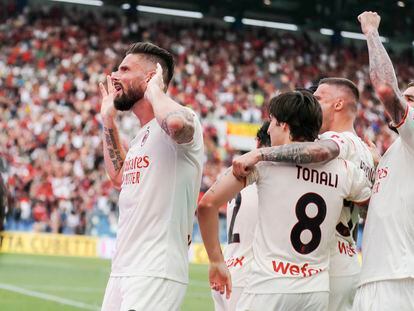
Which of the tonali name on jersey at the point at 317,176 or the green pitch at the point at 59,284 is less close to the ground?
the tonali name on jersey at the point at 317,176

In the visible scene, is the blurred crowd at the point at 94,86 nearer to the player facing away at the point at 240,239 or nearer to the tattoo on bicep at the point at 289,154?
the player facing away at the point at 240,239

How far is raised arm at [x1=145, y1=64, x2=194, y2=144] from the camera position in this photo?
4.63 meters

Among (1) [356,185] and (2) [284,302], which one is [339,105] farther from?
(2) [284,302]

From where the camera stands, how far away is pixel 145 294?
15.5ft

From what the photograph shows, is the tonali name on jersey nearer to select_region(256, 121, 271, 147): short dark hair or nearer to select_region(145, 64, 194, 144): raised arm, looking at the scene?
select_region(145, 64, 194, 144): raised arm

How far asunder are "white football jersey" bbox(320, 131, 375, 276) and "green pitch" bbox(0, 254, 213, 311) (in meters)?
7.88

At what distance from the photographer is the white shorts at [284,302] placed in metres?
4.84

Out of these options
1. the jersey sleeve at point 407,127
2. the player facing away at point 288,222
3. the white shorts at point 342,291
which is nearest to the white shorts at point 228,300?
the white shorts at point 342,291

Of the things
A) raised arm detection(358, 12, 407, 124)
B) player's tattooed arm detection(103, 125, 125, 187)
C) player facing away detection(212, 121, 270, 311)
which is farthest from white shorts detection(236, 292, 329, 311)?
player's tattooed arm detection(103, 125, 125, 187)

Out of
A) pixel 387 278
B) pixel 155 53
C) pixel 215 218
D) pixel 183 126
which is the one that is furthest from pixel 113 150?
pixel 387 278

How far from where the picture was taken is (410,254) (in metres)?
4.89

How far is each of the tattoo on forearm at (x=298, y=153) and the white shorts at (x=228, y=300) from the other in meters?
1.20

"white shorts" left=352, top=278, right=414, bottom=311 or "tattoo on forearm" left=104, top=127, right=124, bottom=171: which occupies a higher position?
"tattoo on forearm" left=104, top=127, right=124, bottom=171

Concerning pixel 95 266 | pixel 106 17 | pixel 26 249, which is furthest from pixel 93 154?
pixel 106 17
